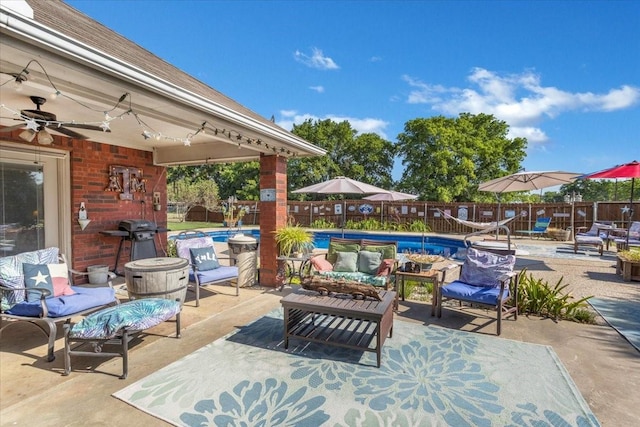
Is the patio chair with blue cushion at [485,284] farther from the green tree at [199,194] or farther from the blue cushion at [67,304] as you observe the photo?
the green tree at [199,194]

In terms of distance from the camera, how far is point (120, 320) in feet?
9.97

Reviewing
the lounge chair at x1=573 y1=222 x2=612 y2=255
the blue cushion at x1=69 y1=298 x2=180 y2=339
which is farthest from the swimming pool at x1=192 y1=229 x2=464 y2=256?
the blue cushion at x1=69 y1=298 x2=180 y2=339

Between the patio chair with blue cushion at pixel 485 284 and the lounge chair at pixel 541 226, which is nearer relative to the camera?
the patio chair with blue cushion at pixel 485 284

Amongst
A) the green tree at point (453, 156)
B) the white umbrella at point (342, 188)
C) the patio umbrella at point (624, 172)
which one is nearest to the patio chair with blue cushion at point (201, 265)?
the white umbrella at point (342, 188)

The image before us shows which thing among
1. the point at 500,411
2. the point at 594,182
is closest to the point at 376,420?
the point at 500,411

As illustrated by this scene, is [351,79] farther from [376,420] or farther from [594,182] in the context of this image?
[594,182]

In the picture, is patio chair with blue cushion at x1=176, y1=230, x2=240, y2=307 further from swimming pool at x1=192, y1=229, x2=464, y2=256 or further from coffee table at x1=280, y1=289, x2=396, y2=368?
swimming pool at x1=192, y1=229, x2=464, y2=256

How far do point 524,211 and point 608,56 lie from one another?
7.22 m

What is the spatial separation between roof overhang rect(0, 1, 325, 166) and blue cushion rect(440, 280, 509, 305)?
3.43 metres

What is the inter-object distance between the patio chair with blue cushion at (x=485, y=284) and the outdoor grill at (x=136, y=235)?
5.80 metres

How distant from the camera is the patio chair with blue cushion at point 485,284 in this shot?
4.25 m

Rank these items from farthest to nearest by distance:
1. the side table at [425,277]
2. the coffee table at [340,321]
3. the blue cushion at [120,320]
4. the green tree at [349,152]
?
the green tree at [349,152] < the side table at [425,277] < the coffee table at [340,321] < the blue cushion at [120,320]

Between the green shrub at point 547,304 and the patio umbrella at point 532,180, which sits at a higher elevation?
the patio umbrella at point 532,180

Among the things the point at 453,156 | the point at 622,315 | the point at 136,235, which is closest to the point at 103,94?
the point at 136,235
